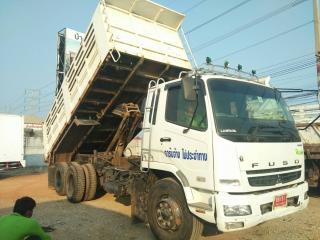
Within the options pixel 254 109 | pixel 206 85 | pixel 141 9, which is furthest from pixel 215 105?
pixel 141 9

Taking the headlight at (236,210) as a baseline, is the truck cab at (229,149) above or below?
above

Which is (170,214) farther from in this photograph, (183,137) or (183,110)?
A: (183,110)

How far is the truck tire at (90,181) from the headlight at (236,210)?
16.7 ft

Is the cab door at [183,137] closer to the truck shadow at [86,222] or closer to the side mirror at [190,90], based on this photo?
the side mirror at [190,90]

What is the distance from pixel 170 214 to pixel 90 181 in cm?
406

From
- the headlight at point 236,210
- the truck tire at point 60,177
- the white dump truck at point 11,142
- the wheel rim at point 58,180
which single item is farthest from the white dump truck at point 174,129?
the white dump truck at point 11,142

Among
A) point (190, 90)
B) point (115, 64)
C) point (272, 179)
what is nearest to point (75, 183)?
point (115, 64)

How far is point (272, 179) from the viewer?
4.86m

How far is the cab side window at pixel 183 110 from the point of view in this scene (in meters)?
4.98

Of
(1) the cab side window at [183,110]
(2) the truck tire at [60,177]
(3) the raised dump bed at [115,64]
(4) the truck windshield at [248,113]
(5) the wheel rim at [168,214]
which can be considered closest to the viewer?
(4) the truck windshield at [248,113]

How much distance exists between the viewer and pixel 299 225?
6.48m

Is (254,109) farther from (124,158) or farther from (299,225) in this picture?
(124,158)

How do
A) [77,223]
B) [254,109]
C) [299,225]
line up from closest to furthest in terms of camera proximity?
1. [254,109]
2. [299,225]
3. [77,223]

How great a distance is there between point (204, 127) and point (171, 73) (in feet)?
11.2
